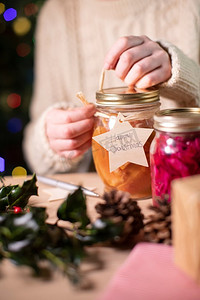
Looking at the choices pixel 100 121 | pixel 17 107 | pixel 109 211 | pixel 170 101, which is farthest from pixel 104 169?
pixel 17 107

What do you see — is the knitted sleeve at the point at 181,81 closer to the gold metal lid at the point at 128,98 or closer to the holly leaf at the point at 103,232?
→ the gold metal lid at the point at 128,98

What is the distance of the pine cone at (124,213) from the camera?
0.49 metres

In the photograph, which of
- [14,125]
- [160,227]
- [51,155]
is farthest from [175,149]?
[14,125]

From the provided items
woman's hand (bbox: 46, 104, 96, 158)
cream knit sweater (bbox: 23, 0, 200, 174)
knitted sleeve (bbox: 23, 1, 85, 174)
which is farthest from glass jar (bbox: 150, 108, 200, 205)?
knitted sleeve (bbox: 23, 1, 85, 174)

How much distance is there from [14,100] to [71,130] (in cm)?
110

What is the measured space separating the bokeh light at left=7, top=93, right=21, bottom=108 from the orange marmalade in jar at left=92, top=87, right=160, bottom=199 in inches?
46.8

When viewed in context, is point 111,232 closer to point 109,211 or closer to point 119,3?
point 109,211

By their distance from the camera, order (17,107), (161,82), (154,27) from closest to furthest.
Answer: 1. (161,82)
2. (154,27)
3. (17,107)

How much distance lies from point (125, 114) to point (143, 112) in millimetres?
32

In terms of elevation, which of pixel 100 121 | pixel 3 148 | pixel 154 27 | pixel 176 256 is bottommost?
pixel 3 148

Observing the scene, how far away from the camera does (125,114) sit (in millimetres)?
653

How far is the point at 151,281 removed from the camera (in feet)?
1.27

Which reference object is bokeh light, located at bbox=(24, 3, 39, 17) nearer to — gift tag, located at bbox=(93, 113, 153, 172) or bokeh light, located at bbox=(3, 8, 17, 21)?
bokeh light, located at bbox=(3, 8, 17, 21)

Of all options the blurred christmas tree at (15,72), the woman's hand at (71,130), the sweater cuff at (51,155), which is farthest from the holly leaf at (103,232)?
the blurred christmas tree at (15,72)
